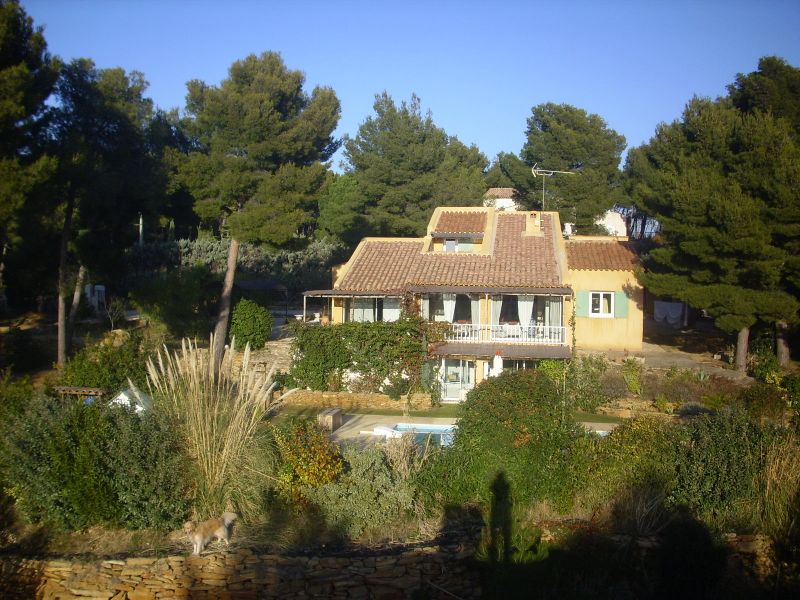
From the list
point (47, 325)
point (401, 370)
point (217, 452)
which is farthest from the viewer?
point (47, 325)

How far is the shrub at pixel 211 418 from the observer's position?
33.1ft

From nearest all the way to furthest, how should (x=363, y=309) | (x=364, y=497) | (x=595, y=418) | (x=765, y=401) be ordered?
(x=364, y=497)
(x=765, y=401)
(x=595, y=418)
(x=363, y=309)

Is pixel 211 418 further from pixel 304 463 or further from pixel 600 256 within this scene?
pixel 600 256

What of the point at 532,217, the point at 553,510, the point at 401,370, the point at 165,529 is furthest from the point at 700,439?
the point at 532,217

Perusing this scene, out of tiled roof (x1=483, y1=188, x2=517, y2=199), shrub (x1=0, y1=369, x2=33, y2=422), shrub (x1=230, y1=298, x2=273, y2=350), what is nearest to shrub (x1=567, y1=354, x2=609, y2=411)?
shrub (x1=230, y1=298, x2=273, y2=350)

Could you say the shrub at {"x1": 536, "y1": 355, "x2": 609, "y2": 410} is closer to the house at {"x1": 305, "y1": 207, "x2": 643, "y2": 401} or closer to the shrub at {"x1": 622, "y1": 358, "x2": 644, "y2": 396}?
the house at {"x1": 305, "y1": 207, "x2": 643, "y2": 401}

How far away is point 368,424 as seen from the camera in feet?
58.6

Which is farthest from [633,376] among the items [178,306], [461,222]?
[178,306]

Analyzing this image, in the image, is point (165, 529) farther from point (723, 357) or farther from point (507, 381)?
point (723, 357)

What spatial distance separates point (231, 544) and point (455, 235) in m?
19.0

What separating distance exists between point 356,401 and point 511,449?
37.7 feet

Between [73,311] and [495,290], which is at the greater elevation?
[495,290]

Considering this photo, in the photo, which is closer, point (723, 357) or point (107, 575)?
point (107, 575)

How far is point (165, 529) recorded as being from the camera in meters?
9.87
